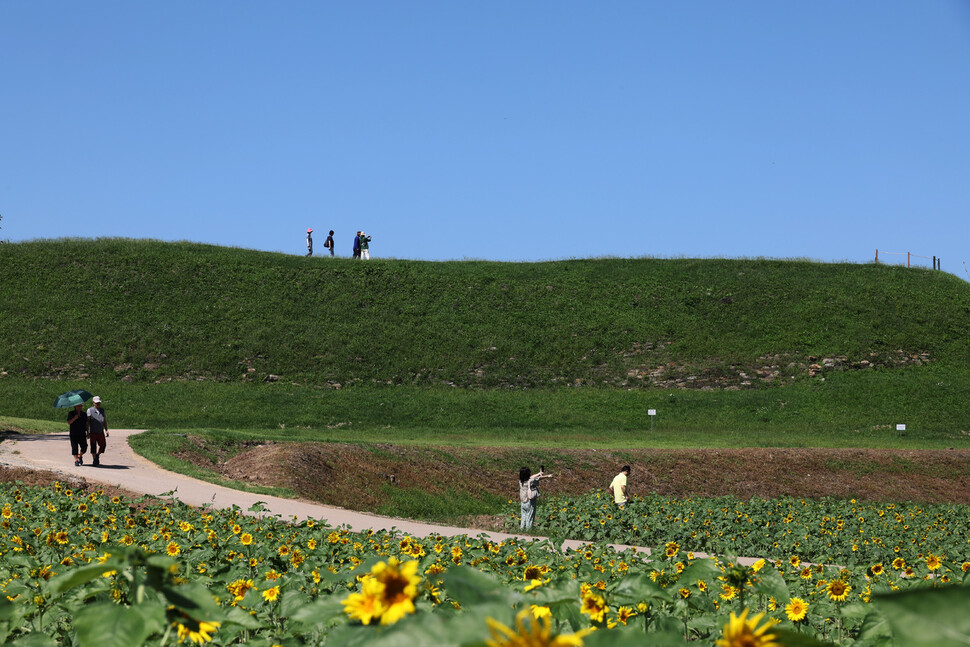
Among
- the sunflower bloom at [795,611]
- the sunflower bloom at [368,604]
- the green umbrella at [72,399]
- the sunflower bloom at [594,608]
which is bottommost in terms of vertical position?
the green umbrella at [72,399]

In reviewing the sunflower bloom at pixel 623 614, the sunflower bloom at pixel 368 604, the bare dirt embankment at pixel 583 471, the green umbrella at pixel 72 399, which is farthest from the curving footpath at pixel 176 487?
the sunflower bloom at pixel 368 604

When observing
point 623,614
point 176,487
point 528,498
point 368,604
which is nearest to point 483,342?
point 528,498

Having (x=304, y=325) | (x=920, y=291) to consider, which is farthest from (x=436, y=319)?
(x=920, y=291)

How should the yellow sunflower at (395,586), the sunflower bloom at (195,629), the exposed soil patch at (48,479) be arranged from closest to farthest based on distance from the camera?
1. the yellow sunflower at (395,586)
2. the sunflower bloom at (195,629)
3. the exposed soil patch at (48,479)

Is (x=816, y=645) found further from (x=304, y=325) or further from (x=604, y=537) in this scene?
(x=304, y=325)

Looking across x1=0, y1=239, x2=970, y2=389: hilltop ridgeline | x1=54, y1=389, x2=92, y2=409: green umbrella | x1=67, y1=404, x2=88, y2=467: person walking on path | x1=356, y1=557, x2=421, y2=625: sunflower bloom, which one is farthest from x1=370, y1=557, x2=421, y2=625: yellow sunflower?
x1=0, y1=239, x2=970, y2=389: hilltop ridgeline

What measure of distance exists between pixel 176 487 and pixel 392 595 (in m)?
14.6

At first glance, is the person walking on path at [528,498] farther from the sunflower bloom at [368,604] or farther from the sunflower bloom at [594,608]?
the sunflower bloom at [368,604]

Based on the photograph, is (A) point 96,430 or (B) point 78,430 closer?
(B) point 78,430

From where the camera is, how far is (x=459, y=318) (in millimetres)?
44750

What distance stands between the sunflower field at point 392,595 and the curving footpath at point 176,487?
16.0ft

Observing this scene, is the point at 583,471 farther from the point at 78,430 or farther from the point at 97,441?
the point at 78,430

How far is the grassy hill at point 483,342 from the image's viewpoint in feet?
112

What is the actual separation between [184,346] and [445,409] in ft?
43.4
